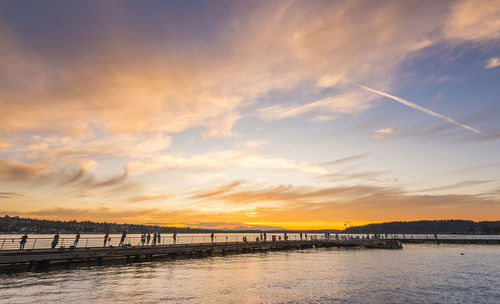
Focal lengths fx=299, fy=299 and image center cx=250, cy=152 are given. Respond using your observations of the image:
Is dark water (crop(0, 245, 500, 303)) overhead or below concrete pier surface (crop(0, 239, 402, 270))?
below

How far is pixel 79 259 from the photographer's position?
46.3 m

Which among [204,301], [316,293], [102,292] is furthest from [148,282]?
[316,293]

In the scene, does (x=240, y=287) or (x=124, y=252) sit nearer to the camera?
(x=240, y=287)

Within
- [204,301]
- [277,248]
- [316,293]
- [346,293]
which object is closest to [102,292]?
[204,301]

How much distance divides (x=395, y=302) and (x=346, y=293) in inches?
193

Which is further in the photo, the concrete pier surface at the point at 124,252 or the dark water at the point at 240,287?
the concrete pier surface at the point at 124,252

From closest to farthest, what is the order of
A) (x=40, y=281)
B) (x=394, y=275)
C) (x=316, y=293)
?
(x=316, y=293) → (x=40, y=281) → (x=394, y=275)

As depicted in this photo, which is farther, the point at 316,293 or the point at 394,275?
the point at 394,275

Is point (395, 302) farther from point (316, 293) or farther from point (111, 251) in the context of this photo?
point (111, 251)

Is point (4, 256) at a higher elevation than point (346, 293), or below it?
higher

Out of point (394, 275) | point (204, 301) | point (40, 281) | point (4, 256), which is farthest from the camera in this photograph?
point (394, 275)

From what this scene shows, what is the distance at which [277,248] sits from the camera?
320 feet

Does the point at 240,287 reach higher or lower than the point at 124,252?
lower

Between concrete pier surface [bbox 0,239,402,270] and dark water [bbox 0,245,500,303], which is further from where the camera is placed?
concrete pier surface [bbox 0,239,402,270]
